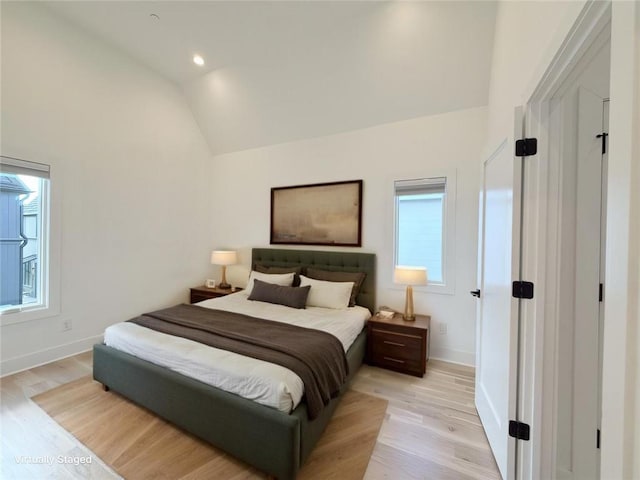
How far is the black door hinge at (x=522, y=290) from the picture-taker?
1.32 metres

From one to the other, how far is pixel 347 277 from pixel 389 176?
1317 millimetres

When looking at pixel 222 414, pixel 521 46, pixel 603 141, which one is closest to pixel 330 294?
pixel 222 414

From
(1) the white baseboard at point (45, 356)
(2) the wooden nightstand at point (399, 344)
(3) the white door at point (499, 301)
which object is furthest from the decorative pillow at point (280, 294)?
(1) the white baseboard at point (45, 356)

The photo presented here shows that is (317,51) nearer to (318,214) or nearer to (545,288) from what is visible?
(318,214)

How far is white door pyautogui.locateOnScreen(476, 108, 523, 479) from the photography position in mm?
1392

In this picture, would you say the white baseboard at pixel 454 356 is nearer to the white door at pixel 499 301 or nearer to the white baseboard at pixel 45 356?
the white door at pixel 499 301

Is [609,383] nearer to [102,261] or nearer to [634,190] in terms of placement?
[634,190]

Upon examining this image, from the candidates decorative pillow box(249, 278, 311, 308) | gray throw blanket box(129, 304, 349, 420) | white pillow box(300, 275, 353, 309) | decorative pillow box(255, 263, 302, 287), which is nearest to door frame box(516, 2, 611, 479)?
gray throw blanket box(129, 304, 349, 420)

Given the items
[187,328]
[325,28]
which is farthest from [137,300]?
[325,28]

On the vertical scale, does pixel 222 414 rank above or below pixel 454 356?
above

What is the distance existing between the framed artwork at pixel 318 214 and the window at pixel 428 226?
0.51 meters

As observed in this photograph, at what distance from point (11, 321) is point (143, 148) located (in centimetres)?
228

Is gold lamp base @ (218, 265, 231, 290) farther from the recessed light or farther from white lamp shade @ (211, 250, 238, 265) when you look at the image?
the recessed light

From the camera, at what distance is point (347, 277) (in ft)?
10.3
